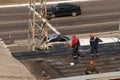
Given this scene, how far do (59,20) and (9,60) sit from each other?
2084 cm

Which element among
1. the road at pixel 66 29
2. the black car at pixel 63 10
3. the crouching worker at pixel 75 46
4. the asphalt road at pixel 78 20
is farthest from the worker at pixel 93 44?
the black car at pixel 63 10

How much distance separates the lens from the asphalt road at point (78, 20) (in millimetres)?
44719

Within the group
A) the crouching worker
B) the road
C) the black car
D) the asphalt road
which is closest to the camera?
the road

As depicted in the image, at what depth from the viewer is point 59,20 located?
48500 millimetres

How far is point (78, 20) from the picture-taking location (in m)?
48.6

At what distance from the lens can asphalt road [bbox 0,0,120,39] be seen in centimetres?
4472

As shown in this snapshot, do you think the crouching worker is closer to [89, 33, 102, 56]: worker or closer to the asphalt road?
[89, 33, 102, 56]: worker

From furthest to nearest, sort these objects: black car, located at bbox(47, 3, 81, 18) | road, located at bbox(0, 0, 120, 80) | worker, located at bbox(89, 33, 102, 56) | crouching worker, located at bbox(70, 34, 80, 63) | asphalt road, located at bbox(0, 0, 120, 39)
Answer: black car, located at bbox(47, 3, 81, 18), asphalt road, located at bbox(0, 0, 120, 39), worker, located at bbox(89, 33, 102, 56), crouching worker, located at bbox(70, 34, 80, 63), road, located at bbox(0, 0, 120, 80)

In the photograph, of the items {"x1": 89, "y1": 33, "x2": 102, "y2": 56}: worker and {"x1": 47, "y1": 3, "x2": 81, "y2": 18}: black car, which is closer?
{"x1": 89, "y1": 33, "x2": 102, "y2": 56}: worker

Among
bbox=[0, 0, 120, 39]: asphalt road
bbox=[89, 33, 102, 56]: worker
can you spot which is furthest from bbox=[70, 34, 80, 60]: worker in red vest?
bbox=[0, 0, 120, 39]: asphalt road

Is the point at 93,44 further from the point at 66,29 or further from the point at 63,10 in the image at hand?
the point at 63,10

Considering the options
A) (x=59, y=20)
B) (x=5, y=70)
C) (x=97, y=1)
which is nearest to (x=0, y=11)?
(x=59, y=20)

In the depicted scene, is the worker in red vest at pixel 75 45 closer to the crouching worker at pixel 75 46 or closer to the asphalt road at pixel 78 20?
the crouching worker at pixel 75 46

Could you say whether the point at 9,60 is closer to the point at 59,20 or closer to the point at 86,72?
the point at 86,72
